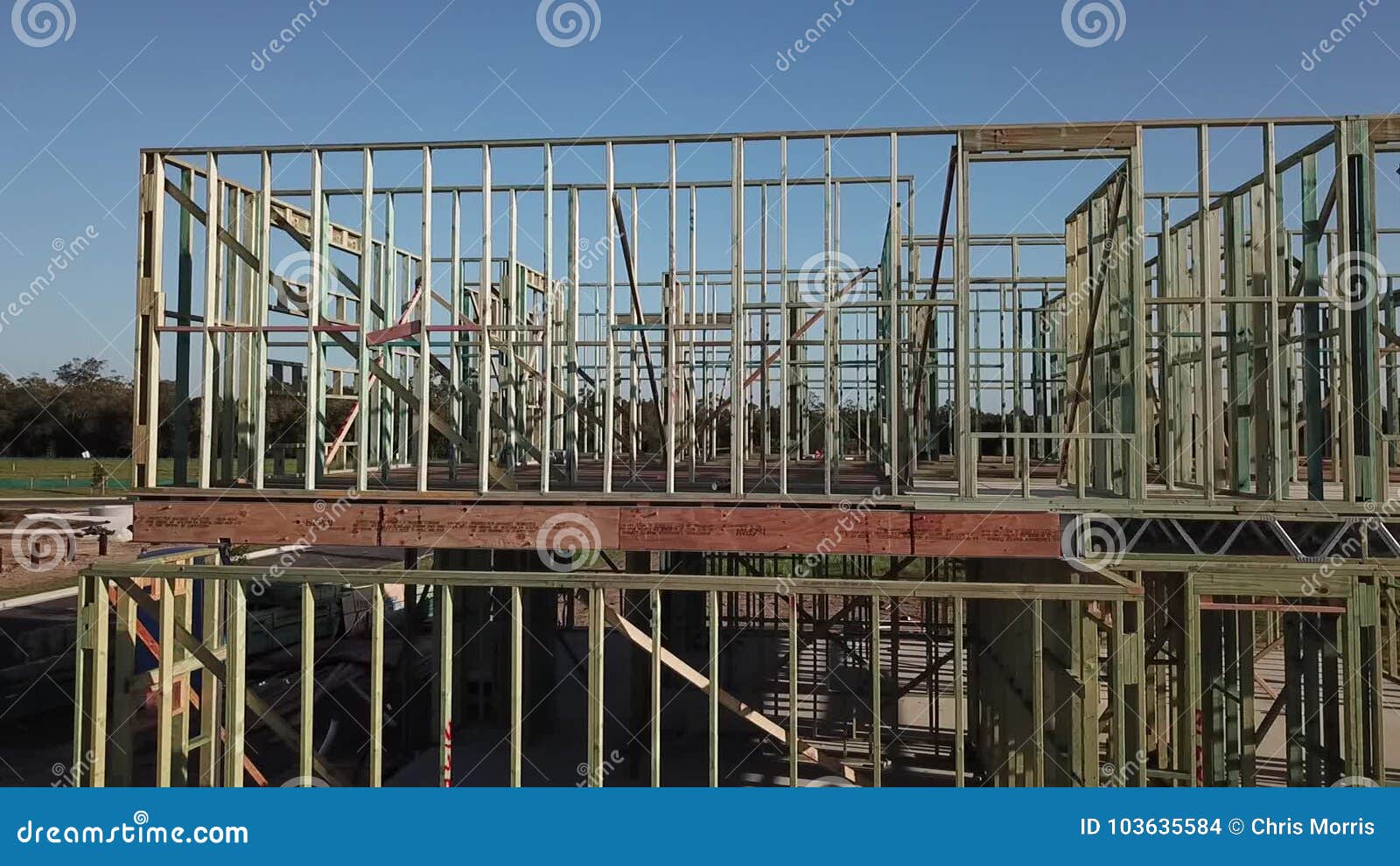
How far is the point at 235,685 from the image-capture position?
23.7 feet

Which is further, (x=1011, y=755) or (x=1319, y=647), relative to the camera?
(x=1011, y=755)

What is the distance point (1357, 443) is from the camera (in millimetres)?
7410

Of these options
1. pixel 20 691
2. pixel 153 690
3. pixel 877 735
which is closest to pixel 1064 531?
pixel 877 735

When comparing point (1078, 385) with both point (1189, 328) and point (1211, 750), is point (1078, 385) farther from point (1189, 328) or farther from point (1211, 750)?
point (1189, 328)

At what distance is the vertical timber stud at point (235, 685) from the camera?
716 centimetres

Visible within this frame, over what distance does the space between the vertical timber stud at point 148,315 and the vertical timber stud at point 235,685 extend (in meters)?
2.03

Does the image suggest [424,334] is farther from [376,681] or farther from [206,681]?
[206,681]

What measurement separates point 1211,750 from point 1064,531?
3093 millimetres

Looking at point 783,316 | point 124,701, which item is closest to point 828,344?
point 783,316

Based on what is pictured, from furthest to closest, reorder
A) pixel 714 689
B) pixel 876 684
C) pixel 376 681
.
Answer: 1. pixel 376 681
2. pixel 714 689
3. pixel 876 684

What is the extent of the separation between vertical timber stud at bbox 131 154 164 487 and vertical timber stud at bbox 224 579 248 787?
2.03 metres

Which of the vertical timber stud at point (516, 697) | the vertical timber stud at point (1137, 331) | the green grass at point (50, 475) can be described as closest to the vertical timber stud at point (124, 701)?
the vertical timber stud at point (516, 697)

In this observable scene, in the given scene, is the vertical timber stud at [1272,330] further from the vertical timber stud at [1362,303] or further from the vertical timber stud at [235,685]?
the vertical timber stud at [235,685]

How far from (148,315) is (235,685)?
148 inches
